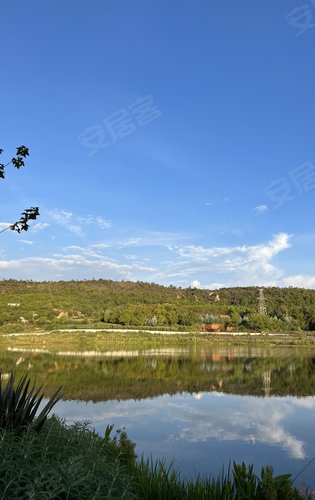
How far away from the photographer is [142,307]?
93812mm

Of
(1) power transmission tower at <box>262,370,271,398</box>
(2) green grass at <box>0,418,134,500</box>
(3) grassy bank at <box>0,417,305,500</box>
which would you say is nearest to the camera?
(2) green grass at <box>0,418,134,500</box>

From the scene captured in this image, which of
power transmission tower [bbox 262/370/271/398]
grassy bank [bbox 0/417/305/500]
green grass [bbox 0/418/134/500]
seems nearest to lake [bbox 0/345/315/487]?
power transmission tower [bbox 262/370/271/398]

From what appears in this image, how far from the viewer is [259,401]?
63.9 feet

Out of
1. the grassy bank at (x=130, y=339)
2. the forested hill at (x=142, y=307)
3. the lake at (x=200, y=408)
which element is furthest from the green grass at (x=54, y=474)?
the forested hill at (x=142, y=307)

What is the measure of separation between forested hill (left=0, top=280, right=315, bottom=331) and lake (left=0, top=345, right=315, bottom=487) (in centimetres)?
4781

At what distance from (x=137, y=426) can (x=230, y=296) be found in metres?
122

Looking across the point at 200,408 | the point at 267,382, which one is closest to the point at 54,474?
the point at 200,408

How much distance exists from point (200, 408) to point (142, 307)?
76.4 m

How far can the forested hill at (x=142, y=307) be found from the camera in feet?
279

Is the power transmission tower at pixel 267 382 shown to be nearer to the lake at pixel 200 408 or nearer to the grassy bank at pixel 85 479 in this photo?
the lake at pixel 200 408

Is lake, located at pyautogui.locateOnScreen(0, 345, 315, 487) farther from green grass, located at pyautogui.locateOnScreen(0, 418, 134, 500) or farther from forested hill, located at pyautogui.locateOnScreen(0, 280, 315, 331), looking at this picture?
forested hill, located at pyautogui.locateOnScreen(0, 280, 315, 331)

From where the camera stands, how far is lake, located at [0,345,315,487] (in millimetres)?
11164

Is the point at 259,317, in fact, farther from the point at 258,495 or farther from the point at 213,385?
the point at 258,495

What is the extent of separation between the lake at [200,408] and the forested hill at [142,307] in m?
47.8
